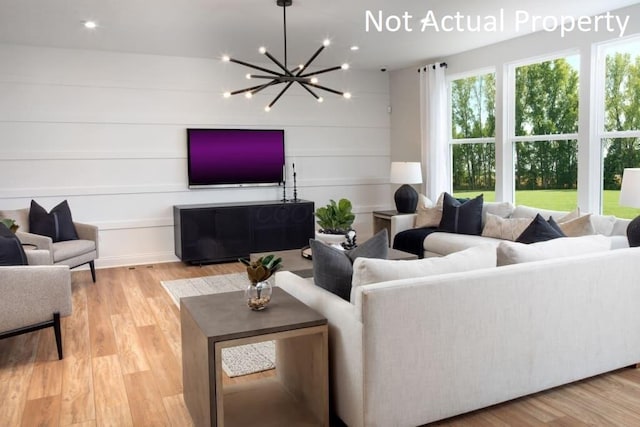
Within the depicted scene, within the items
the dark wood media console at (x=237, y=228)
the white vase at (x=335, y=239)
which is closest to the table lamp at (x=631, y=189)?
the white vase at (x=335, y=239)

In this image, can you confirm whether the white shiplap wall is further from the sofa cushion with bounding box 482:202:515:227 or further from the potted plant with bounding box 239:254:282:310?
the potted plant with bounding box 239:254:282:310

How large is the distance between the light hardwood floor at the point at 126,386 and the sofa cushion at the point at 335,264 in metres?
0.82

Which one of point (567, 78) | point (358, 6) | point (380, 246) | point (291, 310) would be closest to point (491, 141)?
point (567, 78)

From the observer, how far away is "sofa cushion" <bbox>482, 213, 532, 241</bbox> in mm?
5159

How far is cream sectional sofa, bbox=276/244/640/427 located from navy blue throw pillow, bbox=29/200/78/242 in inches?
134

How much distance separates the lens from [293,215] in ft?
22.7

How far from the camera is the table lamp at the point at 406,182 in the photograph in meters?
6.78

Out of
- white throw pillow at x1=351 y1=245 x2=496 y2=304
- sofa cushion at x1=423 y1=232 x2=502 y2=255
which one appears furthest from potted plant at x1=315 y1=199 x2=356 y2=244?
white throw pillow at x1=351 y1=245 x2=496 y2=304

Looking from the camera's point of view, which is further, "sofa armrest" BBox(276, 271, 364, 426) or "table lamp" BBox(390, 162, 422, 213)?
"table lamp" BBox(390, 162, 422, 213)

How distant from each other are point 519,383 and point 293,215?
176 inches

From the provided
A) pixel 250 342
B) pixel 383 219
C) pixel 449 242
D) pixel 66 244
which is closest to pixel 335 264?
pixel 250 342

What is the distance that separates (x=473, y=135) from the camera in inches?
267

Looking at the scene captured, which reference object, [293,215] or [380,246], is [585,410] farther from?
[293,215]

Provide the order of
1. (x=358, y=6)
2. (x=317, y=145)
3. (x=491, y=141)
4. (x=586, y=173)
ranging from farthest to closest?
(x=317, y=145)
(x=491, y=141)
(x=586, y=173)
(x=358, y=6)
